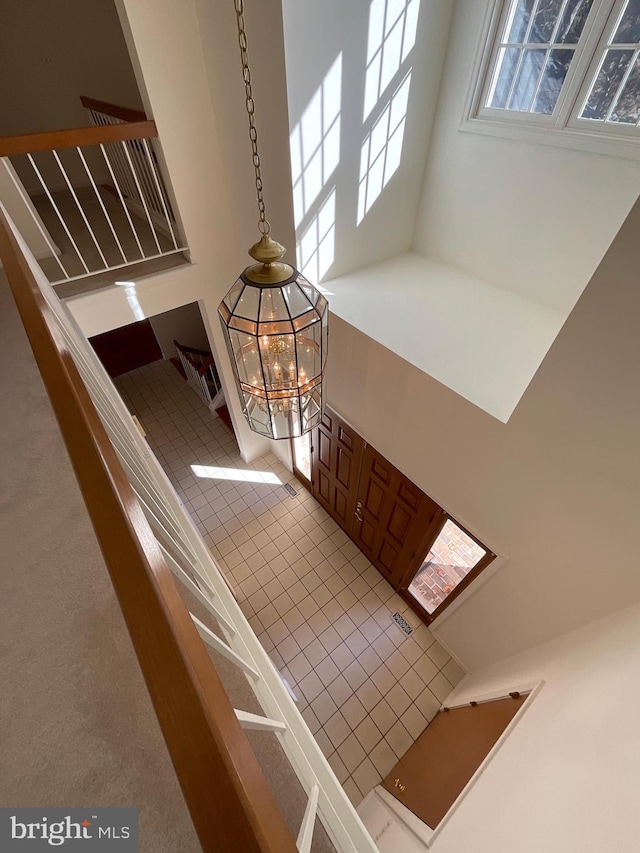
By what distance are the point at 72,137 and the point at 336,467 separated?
2.81 m

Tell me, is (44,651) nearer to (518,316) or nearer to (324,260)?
(324,260)

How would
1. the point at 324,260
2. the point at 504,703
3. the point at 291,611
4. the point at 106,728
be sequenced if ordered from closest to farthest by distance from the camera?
1. the point at 106,728
2. the point at 504,703
3. the point at 324,260
4. the point at 291,611

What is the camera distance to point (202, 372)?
180 inches

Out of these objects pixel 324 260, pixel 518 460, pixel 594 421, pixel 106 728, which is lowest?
pixel 106 728

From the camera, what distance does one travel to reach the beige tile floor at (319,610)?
2818 millimetres

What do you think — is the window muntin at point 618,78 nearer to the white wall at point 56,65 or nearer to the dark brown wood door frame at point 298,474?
the dark brown wood door frame at point 298,474

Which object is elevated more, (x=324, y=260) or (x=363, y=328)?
(x=324, y=260)

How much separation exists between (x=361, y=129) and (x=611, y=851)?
10.2 feet

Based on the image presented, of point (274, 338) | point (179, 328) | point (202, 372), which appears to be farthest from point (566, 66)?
point (179, 328)

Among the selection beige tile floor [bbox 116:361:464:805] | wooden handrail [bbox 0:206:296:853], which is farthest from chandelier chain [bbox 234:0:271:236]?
beige tile floor [bbox 116:361:464:805]

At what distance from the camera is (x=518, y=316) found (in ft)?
7.84

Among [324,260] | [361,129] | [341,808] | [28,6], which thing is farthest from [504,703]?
[28,6]

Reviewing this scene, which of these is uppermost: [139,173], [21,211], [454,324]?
[139,173]
